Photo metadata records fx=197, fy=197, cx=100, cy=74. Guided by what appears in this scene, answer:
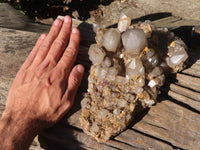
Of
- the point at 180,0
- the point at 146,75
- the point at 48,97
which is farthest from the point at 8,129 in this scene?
the point at 180,0

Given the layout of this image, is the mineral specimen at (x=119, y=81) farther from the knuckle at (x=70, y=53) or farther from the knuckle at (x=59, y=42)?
the knuckle at (x=59, y=42)

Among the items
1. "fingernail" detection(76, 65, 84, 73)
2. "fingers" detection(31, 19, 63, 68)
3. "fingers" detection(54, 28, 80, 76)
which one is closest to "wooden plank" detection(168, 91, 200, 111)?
"fingernail" detection(76, 65, 84, 73)

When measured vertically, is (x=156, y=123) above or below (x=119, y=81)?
below

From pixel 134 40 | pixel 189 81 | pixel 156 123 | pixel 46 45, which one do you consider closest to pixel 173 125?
pixel 156 123

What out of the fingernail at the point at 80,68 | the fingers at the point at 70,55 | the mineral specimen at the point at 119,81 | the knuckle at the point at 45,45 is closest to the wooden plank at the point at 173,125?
the mineral specimen at the point at 119,81

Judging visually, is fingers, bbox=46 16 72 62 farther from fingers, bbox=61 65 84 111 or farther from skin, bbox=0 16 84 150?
fingers, bbox=61 65 84 111

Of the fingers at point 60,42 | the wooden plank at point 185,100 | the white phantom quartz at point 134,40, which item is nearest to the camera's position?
the white phantom quartz at point 134,40

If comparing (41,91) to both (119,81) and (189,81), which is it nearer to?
(119,81)
